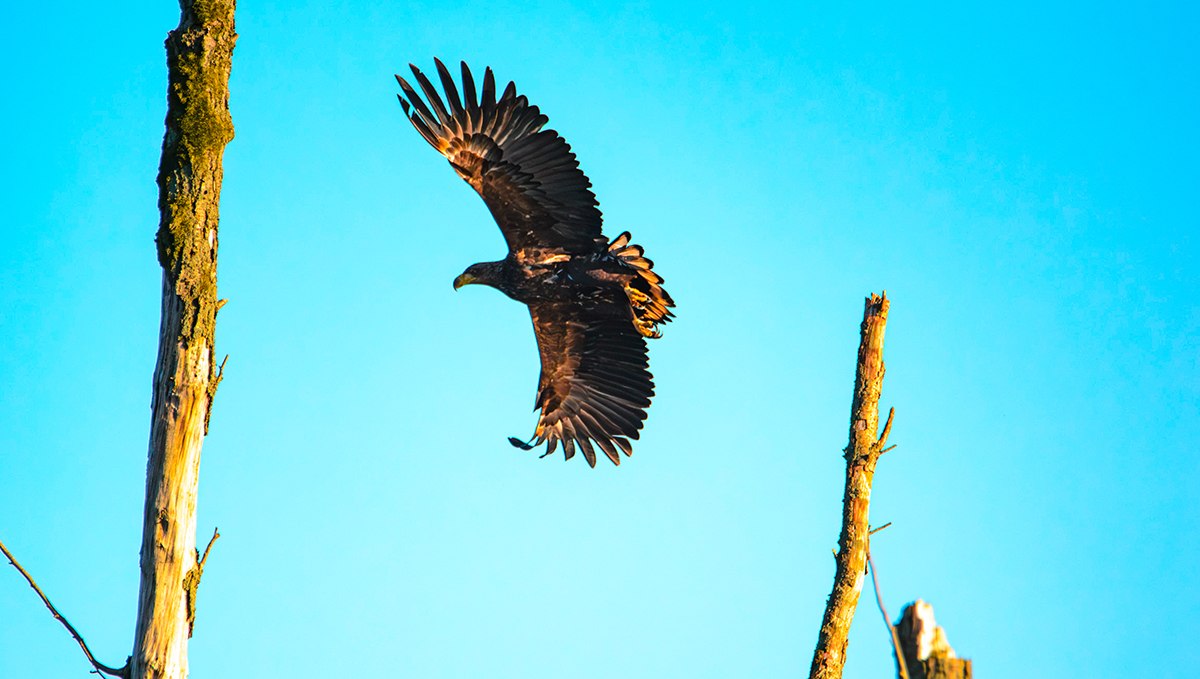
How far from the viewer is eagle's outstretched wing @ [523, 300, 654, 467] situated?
9961mm

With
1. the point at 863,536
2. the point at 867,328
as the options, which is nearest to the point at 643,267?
the point at 867,328

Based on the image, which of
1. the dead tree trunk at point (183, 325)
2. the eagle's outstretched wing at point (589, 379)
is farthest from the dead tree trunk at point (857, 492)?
the dead tree trunk at point (183, 325)

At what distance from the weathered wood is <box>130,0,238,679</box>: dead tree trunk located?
10.9 feet

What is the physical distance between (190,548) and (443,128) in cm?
416

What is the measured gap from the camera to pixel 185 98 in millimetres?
6250

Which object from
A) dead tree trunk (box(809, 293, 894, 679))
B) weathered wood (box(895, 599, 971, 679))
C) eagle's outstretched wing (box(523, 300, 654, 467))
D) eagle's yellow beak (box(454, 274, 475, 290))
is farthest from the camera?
eagle's outstretched wing (box(523, 300, 654, 467))

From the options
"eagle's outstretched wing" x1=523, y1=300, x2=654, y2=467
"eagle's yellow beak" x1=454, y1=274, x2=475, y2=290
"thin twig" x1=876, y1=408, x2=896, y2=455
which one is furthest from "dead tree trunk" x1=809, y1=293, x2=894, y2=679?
"eagle's yellow beak" x1=454, y1=274, x2=475, y2=290

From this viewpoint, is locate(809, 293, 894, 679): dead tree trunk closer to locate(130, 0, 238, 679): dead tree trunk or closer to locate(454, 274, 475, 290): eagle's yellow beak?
locate(130, 0, 238, 679): dead tree trunk

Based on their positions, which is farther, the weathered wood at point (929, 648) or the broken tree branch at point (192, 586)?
the broken tree branch at point (192, 586)

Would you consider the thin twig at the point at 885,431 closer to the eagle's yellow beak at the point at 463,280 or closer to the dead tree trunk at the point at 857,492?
the dead tree trunk at the point at 857,492

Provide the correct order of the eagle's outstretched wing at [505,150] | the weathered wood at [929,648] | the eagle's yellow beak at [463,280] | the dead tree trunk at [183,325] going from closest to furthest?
the weathered wood at [929,648] → the dead tree trunk at [183,325] → the eagle's outstretched wing at [505,150] → the eagle's yellow beak at [463,280]

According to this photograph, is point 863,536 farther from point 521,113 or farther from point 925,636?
point 521,113

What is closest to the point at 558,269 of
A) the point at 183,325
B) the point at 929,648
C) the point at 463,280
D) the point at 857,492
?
the point at 463,280

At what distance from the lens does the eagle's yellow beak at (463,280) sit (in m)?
9.76
